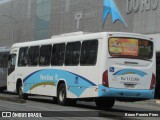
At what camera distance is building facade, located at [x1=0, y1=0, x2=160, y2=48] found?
163 ft

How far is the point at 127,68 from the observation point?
2003 cm

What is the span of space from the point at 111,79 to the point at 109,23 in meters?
37.4

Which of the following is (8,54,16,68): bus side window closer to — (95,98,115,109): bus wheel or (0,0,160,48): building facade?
(95,98,115,109): bus wheel

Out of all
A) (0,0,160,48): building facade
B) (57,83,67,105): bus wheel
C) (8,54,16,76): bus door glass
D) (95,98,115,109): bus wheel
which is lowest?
(95,98,115,109): bus wheel

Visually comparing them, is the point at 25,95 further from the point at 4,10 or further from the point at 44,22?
the point at 4,10

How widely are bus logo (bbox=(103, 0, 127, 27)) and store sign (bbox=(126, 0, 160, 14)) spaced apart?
1.56m

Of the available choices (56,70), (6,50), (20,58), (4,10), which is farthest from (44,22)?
(56,70)

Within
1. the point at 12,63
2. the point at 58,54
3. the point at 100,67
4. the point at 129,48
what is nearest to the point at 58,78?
the point at 58,54

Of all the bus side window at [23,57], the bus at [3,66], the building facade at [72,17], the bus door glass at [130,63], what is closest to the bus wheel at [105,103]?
the bus door glass at [130,63]

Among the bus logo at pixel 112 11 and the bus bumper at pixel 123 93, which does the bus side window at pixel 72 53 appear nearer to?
the bus bumper at pixel 123 93

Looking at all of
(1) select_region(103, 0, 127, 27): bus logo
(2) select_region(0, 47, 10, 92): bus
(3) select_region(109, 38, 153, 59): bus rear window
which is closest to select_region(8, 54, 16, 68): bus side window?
(2) select_region(0, 47, 10, 92): bus

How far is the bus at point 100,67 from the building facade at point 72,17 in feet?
73.4

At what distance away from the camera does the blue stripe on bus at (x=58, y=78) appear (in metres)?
21.2

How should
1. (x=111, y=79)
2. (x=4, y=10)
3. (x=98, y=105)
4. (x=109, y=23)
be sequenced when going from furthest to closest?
(x=4, y=10), (x=109, y=23), (x=98, y=105), (x=111, y=79)
